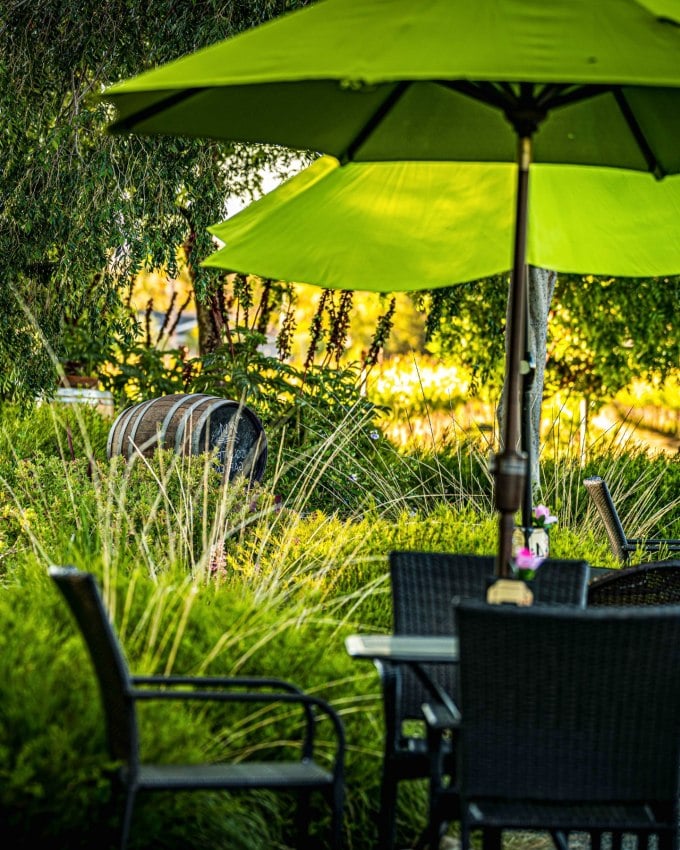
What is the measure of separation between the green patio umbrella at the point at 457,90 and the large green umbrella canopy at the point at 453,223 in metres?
0.53

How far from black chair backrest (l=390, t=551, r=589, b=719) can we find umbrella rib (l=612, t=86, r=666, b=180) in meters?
1.56

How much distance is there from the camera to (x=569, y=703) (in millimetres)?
2639

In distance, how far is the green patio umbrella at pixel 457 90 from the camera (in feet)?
8.90

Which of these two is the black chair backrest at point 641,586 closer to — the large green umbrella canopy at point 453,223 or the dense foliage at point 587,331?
the large green umbrella canopy at point 453,223

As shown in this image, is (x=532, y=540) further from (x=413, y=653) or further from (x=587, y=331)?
(x=587, y=331)

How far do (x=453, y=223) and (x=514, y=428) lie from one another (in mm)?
1917

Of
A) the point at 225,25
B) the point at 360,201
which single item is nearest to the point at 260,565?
the point at 360,201

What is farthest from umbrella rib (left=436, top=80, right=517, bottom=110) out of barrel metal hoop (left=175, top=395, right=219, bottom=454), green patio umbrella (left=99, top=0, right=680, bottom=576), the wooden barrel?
barrel metal hoop (left=175, top=395, right=219, bottom=454)

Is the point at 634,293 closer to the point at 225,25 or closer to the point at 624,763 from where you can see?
the point at 225,25

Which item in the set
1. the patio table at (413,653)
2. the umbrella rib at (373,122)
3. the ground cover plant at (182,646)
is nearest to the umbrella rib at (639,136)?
the umbrella rib at (373,122)

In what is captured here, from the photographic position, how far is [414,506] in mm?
8148

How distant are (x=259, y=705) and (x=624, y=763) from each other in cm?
120

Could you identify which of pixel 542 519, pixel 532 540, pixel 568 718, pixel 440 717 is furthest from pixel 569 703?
pixel 542 519

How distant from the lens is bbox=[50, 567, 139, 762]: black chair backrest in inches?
105
